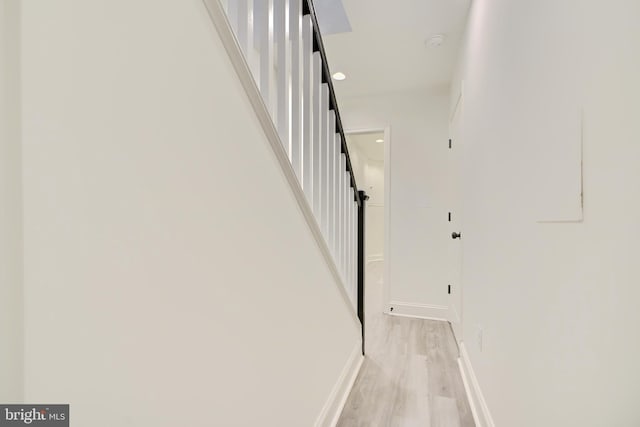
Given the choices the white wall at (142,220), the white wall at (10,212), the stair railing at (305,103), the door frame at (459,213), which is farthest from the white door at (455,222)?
the white wall at (10,212)

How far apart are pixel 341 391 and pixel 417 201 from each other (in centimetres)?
218

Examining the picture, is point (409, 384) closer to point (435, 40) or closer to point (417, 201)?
point (417, 201)

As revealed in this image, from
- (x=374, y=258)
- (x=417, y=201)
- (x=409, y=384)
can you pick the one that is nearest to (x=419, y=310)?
(x=417, y=201)

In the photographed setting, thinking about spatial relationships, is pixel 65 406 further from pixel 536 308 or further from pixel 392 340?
pixel 392 340

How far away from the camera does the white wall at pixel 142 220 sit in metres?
0.37

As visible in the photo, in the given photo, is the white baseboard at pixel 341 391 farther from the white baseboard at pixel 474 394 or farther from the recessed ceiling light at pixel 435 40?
the recessed ceiling light at pixel 435 40

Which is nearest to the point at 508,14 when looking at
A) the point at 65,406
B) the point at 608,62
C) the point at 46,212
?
the point at 608,62

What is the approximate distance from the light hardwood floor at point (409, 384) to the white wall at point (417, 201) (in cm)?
49

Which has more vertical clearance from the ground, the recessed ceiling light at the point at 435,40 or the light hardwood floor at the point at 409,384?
the recessed ceiling light at the point at 435,40

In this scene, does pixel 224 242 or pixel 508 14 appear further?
pixel 508 14

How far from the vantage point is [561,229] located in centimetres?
75

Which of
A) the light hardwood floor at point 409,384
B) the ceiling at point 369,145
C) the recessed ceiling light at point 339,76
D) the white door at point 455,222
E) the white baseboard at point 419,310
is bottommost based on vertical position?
the light hardwood floor at point 409,384

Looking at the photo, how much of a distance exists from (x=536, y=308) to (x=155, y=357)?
3.29ft

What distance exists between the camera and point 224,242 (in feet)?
2.28
